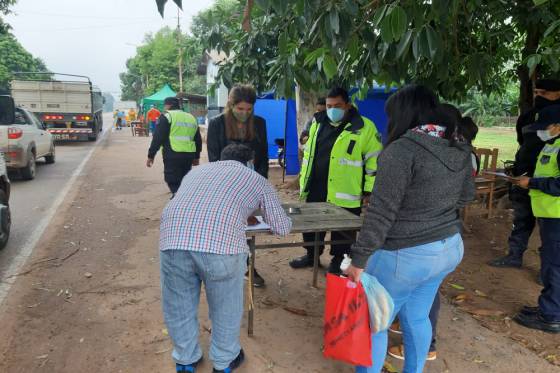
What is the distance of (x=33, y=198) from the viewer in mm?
7586

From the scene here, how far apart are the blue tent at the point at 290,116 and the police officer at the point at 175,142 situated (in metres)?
2.80

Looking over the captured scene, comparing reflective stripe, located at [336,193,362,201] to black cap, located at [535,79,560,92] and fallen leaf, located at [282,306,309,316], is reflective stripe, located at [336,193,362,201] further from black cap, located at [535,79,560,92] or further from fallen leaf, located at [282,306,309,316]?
black cap, located at [535,79,560,92]

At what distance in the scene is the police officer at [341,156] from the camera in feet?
11.9

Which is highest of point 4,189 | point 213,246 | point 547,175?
point 547,175

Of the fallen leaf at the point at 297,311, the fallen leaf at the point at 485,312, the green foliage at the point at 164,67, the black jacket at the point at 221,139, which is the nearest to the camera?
the fallen leaf at the point at 297,311

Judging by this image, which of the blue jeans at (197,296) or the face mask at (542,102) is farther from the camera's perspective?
the face mask at (542,102)

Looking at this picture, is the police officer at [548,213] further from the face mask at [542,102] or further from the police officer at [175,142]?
the police officer at [175,142]

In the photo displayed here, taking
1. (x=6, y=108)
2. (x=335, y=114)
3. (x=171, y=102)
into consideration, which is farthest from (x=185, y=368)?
(x=6, y=108)

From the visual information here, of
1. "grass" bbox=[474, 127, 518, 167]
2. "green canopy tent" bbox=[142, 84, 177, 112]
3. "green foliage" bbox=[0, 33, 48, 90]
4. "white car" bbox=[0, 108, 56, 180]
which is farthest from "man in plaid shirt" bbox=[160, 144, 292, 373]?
"green foliage" bbox=[0, 33, 48, 90]

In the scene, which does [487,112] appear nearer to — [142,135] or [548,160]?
[142,135]

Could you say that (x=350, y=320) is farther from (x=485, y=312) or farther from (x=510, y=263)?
(x=510, y=263)

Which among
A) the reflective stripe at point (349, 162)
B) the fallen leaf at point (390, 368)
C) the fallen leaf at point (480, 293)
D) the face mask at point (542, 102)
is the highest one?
the face mask at point (542, 102)

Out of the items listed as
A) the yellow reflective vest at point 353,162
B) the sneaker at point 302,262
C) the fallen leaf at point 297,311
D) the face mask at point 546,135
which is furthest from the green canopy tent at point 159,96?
the face mask at point 546,135

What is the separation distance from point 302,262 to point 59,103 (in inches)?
606
